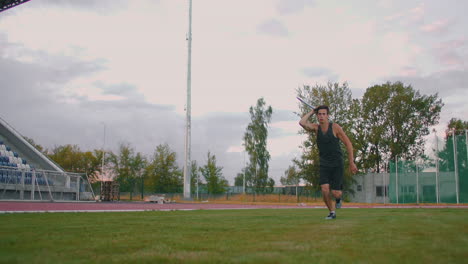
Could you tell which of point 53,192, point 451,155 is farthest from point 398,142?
point 53,192

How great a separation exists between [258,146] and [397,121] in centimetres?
1907

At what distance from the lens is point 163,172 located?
2336 inches

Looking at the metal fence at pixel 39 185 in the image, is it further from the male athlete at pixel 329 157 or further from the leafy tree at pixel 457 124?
the leafy tree at pixel 457 124

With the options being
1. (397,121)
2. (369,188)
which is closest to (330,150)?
(369,188)

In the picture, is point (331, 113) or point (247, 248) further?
point (331, 113)

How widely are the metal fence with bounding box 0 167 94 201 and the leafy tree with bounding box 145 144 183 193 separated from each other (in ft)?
90.5

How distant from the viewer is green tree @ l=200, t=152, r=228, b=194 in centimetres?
6309

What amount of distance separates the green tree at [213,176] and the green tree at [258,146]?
18.9ft

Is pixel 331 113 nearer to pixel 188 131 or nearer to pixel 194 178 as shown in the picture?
pixel 188 131

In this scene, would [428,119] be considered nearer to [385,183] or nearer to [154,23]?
[385,183]

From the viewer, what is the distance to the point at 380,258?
3156 mm

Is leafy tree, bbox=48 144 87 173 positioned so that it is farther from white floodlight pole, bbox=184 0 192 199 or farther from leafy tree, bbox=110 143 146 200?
white floodlight pole, bbox=184 0 192 199

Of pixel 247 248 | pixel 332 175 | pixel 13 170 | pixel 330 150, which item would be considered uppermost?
pixel 330 150

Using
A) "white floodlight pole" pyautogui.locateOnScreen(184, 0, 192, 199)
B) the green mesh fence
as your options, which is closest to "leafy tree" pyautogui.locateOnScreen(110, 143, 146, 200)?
"white floodlight pole" pyautogui.locateOnScreen(184, 0, 192, 199)
